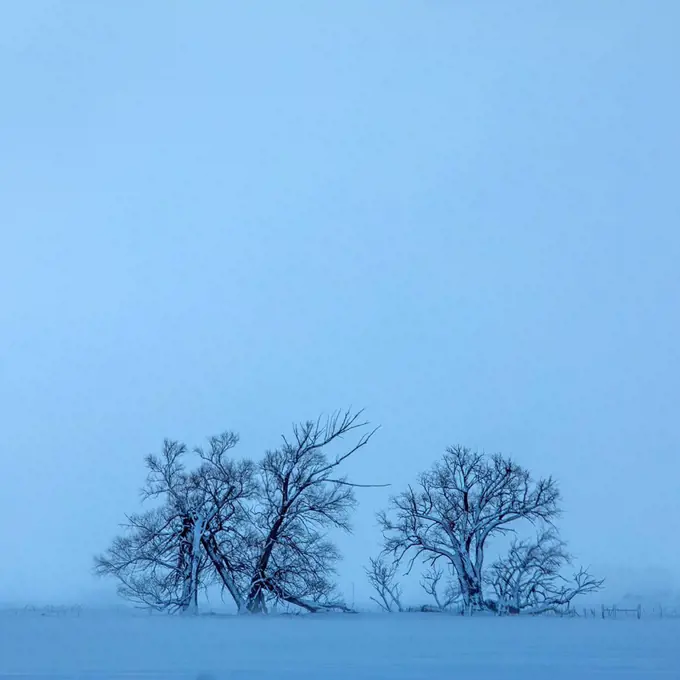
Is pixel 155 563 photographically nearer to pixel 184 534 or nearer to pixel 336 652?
pixel 184 534

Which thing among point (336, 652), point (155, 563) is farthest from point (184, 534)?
point (336, 652)

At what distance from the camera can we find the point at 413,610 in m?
A: 9.02

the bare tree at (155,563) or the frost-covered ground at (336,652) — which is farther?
the bare tree at (155,563)

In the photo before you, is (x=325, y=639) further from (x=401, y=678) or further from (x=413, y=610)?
(x=413, y=610)

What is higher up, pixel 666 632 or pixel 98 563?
pixel 98 563

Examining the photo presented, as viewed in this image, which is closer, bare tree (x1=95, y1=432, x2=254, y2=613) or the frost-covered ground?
the frost-covered ground

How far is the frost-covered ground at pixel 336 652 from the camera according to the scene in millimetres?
2867

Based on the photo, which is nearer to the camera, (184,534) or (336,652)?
(336,652)

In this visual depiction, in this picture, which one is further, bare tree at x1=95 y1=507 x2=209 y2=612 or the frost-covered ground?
bare tree at x1=95 y1=507 x2=209 y2=612

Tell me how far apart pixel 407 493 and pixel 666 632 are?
5043mm

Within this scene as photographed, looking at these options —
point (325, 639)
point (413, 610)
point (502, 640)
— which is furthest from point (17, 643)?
point (413, 610)

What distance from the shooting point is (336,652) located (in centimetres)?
348

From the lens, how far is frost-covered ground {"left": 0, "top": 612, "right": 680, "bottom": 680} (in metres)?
2.87

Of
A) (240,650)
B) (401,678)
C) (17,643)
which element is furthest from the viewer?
(17,643)
